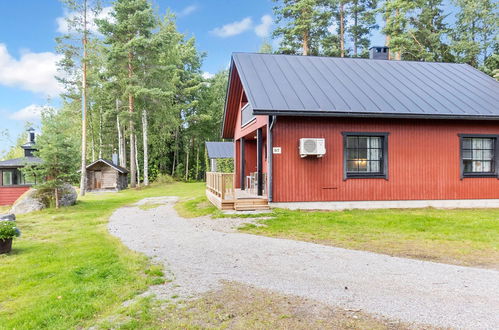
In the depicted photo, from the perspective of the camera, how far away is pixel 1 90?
160 feet

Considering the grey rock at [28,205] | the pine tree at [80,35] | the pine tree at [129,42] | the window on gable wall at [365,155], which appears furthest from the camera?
the pine tree at [129,42]

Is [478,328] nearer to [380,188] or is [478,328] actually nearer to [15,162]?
[380,188]

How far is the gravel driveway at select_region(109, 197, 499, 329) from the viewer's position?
10.5 ft

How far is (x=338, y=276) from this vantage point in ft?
13.9

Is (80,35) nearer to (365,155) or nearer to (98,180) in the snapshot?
(98,180)

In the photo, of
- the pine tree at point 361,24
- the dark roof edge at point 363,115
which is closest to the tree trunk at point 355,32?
the pine tree at point 361,24

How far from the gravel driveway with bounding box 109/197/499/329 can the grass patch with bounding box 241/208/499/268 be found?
0.57 metres

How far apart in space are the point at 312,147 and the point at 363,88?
345 centimetres

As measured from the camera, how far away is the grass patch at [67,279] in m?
3.21

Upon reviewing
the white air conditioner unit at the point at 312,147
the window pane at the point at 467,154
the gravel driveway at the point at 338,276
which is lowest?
the gravel driveway at the point at 338,276

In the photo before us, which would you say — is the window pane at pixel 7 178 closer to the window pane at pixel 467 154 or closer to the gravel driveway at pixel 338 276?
the gravel driveway at pixel 338 276

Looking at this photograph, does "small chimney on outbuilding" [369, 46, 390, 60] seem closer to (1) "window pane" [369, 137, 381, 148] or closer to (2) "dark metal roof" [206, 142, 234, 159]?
(1) "window pane" [369, 137, 381, 148]

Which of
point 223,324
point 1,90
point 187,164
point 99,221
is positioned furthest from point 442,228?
point 1,90

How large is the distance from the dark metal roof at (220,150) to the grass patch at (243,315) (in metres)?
22.4
